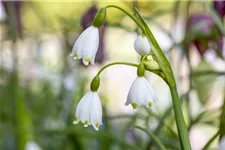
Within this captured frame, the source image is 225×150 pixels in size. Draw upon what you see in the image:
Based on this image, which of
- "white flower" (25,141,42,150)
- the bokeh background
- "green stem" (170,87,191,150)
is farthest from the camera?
"white flower" (25,141,42,150)

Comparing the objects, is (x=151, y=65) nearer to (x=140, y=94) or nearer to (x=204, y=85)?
(x=140, y=94)

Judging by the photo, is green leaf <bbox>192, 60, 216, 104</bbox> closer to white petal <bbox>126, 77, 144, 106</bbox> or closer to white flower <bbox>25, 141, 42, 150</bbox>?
white flower <bbox>25, 141, 42, 150</bbox>

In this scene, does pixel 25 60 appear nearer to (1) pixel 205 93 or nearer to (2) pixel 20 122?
(2) pixel 20 122

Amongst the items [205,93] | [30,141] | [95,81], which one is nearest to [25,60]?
[30,141]

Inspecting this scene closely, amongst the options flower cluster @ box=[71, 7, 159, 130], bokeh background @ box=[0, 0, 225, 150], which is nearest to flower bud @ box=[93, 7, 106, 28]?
flower cluster @ box=[71, 7, 159, 130]

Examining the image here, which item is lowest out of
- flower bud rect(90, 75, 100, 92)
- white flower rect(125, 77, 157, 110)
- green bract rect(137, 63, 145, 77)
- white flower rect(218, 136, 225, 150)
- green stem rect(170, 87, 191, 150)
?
white flower rect(218, 136, 225, 150)

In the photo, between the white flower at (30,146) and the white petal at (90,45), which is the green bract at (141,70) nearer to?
the white petal at (90,45)

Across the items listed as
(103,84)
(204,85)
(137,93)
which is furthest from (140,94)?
(103,84)

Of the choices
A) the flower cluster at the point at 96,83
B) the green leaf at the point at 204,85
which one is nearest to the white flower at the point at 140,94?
the flower cluster at the point at 96,83
